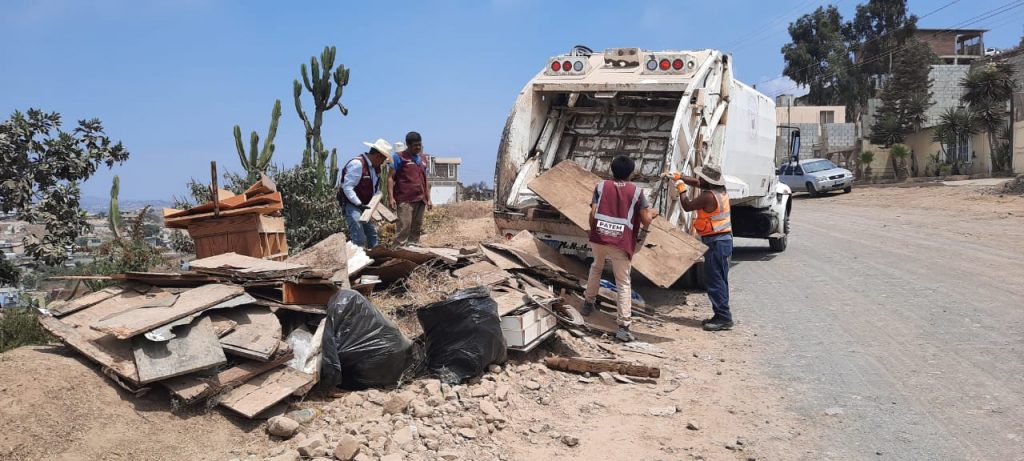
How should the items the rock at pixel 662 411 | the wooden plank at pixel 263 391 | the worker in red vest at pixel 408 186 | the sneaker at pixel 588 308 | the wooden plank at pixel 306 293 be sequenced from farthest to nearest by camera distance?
the worker in red vest at pixel 408 186, the sneaker at pixel 588 308, the wooden plank at pixel 306 293, the rock at pixel 662 411, the wooden plank at pixel 263 391

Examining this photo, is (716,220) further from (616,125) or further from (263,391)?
(263,391)

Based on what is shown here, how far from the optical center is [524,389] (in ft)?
16.9

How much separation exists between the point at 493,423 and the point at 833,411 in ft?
6.65

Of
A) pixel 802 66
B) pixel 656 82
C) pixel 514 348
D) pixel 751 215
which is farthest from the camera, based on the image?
pixel 802 66

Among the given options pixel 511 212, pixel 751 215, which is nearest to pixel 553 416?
pixel 511 212

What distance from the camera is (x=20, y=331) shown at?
5676mm

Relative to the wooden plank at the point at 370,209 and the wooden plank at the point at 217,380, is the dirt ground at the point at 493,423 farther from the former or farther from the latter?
the wooden plank at the point at 370,209

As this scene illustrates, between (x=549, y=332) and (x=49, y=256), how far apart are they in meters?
4.19

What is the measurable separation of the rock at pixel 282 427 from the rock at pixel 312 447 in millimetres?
178


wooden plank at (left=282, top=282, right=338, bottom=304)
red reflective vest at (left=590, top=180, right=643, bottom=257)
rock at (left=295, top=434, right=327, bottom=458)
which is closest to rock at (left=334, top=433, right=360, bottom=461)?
rock at (left=295, top=434, right=327, bottom=458)

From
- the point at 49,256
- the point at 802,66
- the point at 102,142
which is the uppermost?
the point at 802,66

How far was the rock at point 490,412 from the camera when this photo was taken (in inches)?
180

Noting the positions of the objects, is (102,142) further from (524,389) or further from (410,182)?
(524,389)

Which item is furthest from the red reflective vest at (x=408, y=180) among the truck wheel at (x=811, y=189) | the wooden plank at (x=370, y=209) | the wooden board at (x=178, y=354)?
the truck wheel at (x=811, y=189)
